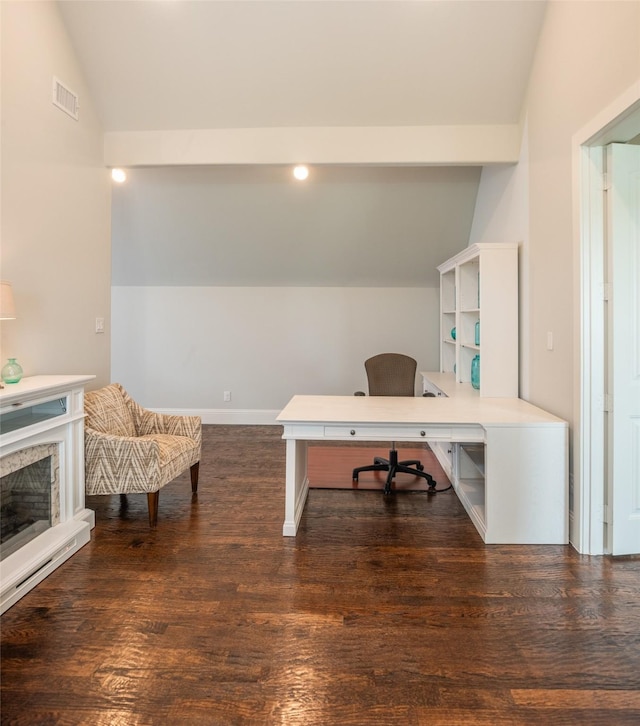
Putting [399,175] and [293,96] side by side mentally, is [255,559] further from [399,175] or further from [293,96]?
[399,175]

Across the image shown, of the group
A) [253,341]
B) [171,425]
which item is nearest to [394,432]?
[171,425]

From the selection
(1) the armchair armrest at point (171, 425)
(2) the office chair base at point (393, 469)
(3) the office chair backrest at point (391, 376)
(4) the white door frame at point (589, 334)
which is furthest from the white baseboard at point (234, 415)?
(4) the white door frame at point (589, 334)

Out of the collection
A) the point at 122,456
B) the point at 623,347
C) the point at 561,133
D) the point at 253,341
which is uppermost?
the point at 561,133

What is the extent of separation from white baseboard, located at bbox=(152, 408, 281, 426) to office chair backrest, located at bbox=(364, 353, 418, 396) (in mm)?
2003

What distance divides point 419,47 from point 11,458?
3.45 m

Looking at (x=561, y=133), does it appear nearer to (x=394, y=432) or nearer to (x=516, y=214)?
(x=516, y=214)

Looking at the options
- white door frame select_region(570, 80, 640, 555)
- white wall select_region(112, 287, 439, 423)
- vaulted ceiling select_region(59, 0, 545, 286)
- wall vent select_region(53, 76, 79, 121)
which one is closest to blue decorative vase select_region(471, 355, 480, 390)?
white door frame select_region(570, 80, 640, 555)

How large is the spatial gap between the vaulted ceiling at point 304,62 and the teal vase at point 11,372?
2025 millimetres

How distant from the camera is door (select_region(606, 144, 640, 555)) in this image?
2.35 meters

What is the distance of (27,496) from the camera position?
236cm

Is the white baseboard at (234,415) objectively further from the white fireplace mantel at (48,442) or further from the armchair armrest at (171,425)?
the white fireplace mantel at (48,442)

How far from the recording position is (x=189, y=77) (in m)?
3.13

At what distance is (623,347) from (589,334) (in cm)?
18

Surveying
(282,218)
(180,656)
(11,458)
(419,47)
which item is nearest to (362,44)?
(419,47)
